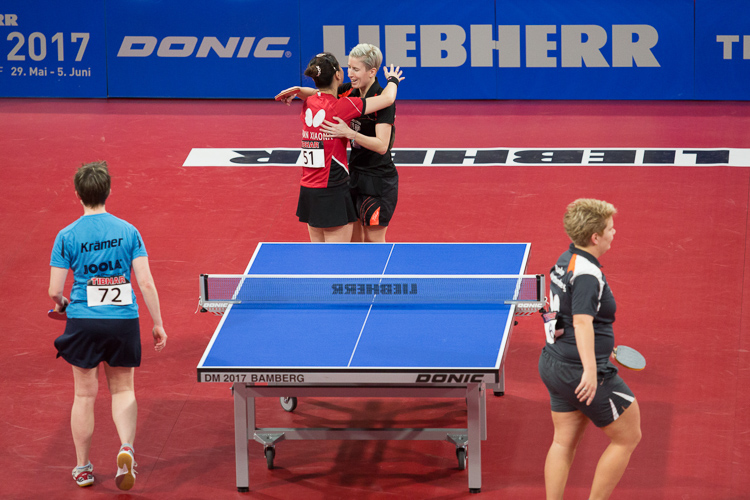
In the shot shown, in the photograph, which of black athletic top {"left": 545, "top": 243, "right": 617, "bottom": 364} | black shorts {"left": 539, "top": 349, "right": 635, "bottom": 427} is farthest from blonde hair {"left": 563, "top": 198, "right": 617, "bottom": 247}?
black shorts {"left": 539, "top": 349, "right": 635, "bottom": 427}

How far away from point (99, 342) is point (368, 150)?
8.20 ft

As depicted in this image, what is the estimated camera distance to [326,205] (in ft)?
22.6

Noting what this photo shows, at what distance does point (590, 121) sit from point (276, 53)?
4.02m

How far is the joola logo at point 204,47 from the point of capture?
13.5 meters

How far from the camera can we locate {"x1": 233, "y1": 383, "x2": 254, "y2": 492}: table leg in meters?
5.26

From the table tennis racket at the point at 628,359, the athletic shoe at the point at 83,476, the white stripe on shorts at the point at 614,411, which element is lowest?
the athletic shoe at the point at 83,476

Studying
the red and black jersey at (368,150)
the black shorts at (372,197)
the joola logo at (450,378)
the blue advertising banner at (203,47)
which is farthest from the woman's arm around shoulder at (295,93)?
the blue advertising banner at (203,47)

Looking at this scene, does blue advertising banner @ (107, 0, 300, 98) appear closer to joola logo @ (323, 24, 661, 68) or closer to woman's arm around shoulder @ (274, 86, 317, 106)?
joola logo @ (323, 24, 661, 68)

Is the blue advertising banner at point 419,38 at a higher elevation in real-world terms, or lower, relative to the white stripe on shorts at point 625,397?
higher

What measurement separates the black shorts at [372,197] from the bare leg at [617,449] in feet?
9.07

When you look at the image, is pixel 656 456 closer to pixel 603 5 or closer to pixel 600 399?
pixel 600 399

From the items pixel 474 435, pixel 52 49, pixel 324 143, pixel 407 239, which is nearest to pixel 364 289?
pixel 474 435

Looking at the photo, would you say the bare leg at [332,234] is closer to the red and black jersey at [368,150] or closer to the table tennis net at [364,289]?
the red and black jersey at [368,150]

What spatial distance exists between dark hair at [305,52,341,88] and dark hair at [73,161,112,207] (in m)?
1.77
